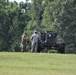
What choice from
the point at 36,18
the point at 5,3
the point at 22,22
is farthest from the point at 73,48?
the point at 5,3

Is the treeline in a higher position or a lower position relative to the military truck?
higher

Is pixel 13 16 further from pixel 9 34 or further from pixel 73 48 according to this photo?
pixel 73 48

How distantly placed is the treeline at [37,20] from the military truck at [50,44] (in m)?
19.5

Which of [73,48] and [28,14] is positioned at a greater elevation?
[28,14]

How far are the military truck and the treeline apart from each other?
19.5 meters

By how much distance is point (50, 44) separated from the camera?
1566 inches

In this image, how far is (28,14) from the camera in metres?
97.3

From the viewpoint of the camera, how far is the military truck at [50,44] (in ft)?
125

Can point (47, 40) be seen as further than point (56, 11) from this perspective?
No

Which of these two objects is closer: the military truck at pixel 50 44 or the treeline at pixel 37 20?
the military truck at pixel 50 44

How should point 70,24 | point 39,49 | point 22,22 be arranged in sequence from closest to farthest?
point 39,49 < point 70,24 < point 22,22

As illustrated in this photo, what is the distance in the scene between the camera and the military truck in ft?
125

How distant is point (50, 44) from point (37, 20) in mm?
47611

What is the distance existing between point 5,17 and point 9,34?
377 centimetres
